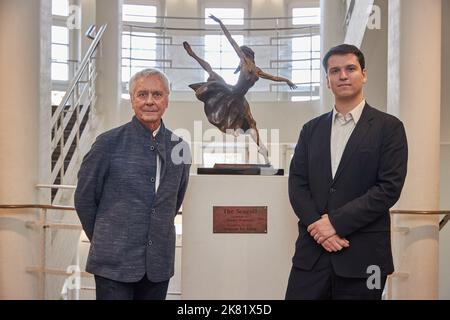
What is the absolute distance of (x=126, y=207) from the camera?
1.54 m

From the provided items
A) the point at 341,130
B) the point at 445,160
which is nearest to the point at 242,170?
the point at 341,130

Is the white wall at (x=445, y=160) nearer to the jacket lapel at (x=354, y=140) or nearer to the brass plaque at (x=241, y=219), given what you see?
the brass plaque at (x=241, y=219)

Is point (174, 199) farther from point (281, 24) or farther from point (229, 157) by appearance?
point (281, 24)

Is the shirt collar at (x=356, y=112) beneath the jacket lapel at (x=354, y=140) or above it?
above

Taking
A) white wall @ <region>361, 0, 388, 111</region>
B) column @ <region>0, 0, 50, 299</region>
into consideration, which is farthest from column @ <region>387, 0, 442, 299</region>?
white wall @ <region>361, 0, 388, 111</region>

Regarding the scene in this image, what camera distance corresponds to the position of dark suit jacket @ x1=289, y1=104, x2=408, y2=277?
5.08ft

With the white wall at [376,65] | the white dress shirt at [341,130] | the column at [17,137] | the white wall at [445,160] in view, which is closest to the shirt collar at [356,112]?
the white dress shirt at [341,130]

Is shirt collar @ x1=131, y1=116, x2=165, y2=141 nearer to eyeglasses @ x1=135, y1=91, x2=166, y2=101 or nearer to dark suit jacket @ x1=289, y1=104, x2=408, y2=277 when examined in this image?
eyeglasses @ x1=135, y1=91, x2=166, y2=101

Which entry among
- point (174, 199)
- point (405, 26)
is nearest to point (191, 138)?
point (405, 26)

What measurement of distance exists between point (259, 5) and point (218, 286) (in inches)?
266

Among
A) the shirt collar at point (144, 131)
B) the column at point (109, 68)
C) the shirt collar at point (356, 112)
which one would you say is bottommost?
the shirt collar at point (144, 131)

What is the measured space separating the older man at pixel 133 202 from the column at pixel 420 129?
1600mm

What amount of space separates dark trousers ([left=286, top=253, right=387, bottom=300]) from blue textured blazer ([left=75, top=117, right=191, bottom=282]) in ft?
1.29

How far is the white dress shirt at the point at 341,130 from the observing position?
64.6 inches
